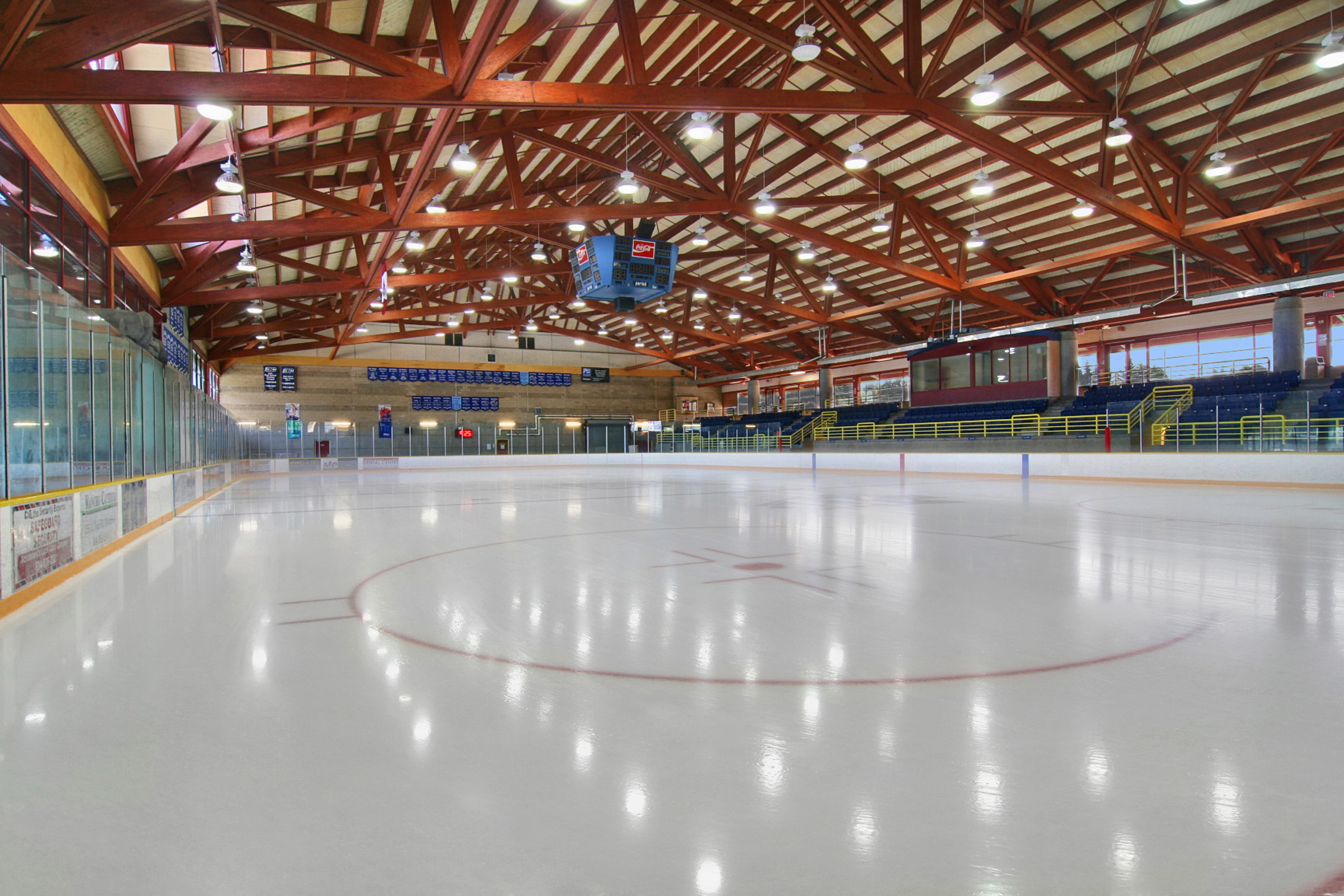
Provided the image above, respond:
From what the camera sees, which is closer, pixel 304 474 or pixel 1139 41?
pixel 1139 41

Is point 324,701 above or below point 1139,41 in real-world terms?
below

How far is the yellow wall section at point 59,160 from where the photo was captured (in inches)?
397

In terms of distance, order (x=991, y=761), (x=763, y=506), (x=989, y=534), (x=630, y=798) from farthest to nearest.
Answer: (x=763, y=506) → (x=989, y=534) → (x=991, y=761) → (x=630, y=798)

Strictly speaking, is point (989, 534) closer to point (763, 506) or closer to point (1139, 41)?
point (763, 506)

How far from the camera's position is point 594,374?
49281 millimetres

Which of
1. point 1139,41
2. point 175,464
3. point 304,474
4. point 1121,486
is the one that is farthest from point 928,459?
point 304,474

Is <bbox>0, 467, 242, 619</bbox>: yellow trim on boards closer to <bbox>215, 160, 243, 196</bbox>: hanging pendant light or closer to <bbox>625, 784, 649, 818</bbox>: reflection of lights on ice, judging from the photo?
<bbox>215, 160, 243, 196</bbox>: hanging pendant light

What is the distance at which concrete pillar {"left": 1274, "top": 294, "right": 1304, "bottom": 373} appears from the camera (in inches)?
912

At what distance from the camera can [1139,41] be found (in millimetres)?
14266

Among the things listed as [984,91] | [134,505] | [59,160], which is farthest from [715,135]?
[134,505]

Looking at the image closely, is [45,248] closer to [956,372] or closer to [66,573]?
[66,573]

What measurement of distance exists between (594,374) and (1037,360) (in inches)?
1087

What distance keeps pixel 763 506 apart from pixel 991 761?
11.2m

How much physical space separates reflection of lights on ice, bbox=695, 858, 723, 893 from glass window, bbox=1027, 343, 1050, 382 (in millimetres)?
33747
